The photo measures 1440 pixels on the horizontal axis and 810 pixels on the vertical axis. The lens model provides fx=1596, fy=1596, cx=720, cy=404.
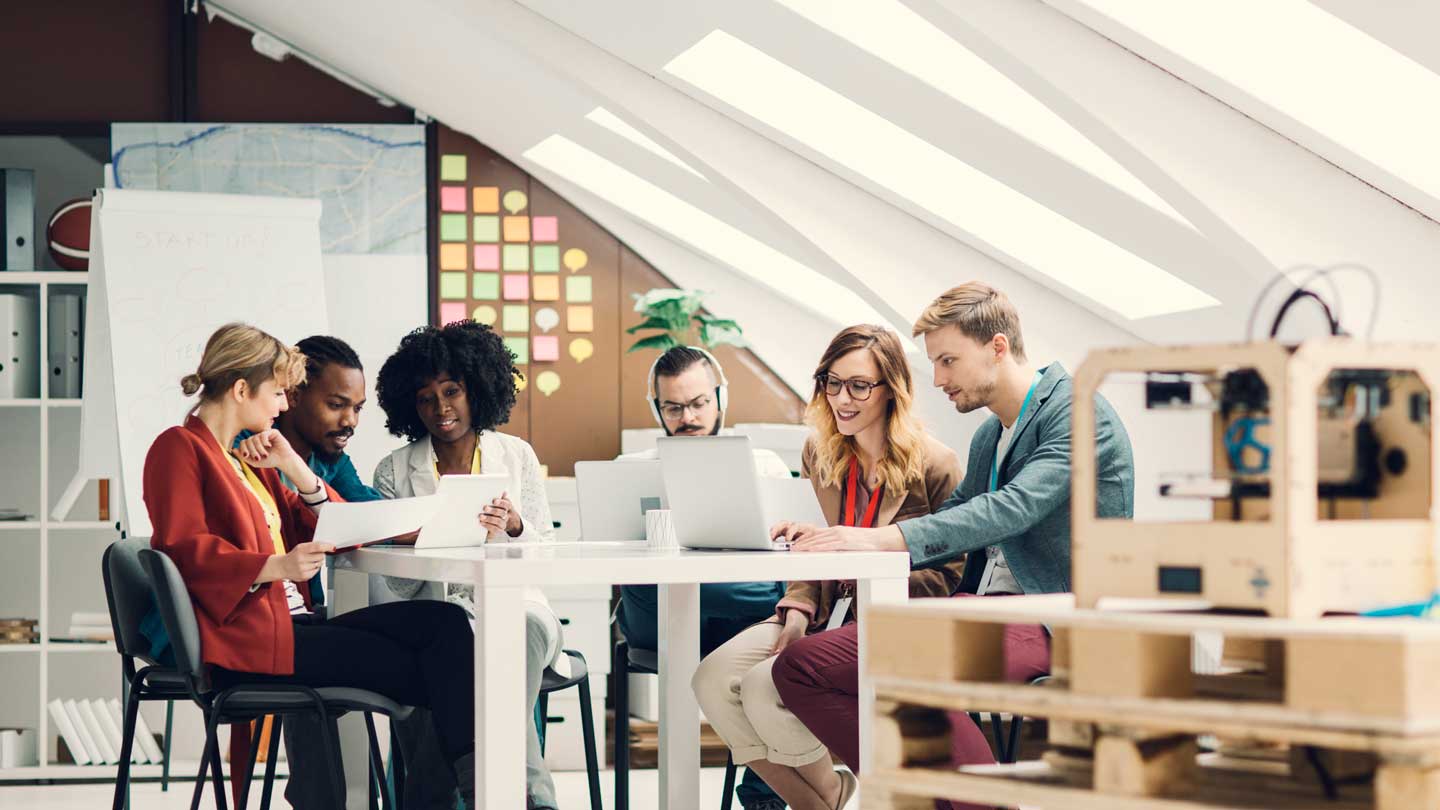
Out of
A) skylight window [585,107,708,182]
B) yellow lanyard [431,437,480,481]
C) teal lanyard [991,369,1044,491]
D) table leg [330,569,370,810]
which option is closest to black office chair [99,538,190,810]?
table leg [330,569,370,810]

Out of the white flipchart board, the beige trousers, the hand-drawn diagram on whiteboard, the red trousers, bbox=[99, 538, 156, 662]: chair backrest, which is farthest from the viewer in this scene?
the hand-drawn diagram on whiteboard

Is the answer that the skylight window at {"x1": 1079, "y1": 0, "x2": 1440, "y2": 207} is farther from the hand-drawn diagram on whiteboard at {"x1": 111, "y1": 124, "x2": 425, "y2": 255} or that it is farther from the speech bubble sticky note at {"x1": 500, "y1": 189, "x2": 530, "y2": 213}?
the hand-drawn diagram on whiteboard at {"x1": 111, "y1": 124, "x2": 425, "y2": 255}

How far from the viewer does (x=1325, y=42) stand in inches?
111

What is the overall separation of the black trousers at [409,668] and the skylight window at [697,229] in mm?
3402

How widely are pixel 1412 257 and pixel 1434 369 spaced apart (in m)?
1.69

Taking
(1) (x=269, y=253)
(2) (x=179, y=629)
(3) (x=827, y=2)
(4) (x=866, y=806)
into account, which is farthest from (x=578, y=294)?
(4) (x=866, y=806)

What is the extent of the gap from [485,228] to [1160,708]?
5715 millimetres

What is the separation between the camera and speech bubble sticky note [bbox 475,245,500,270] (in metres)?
6.82

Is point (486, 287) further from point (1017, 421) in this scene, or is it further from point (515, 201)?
point (1017, 421)

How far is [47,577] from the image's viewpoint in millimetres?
5449

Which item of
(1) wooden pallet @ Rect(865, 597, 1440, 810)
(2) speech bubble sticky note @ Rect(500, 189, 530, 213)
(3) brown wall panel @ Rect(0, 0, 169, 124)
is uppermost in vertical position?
(3) brown wall panel @ Rect(0, 0, 169, 124)

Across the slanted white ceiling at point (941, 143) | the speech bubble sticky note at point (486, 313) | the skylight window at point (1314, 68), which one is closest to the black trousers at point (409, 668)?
the slanted white ceiling at point (941, 143)

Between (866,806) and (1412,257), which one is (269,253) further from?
(866,806)

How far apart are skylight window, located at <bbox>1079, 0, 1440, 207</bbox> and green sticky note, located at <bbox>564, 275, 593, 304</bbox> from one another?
4.16m
